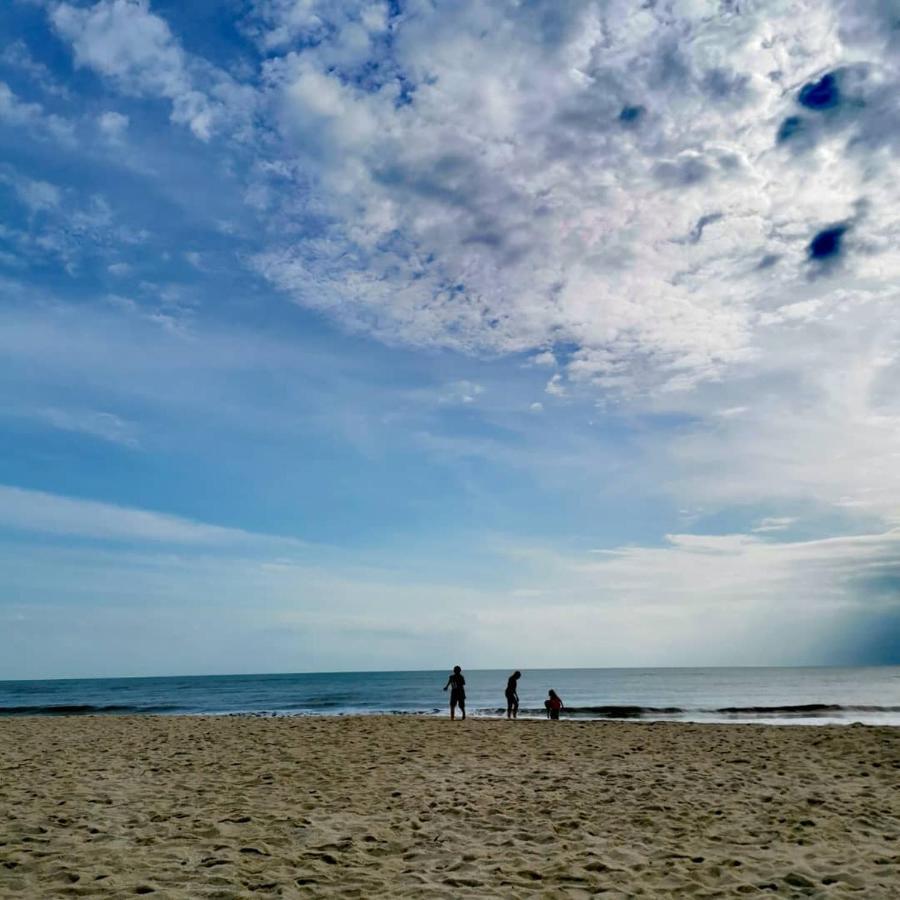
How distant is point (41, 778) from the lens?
10938mm

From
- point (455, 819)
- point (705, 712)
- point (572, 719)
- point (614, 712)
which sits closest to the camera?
point (455, 819)

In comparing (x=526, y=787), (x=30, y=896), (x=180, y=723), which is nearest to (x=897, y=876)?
(x=526, y=787)

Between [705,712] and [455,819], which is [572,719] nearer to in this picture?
[705,712]

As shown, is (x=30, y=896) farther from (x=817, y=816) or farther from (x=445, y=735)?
(x=445, y=735)

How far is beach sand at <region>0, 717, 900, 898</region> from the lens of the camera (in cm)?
595

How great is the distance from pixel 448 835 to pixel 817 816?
4357 mm

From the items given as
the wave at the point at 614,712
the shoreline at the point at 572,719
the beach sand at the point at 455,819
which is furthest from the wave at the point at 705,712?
the beach sand at the point at 455,819

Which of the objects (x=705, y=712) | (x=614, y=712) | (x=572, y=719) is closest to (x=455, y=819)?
(x=572, y=719)

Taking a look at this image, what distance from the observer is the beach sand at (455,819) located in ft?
19.5

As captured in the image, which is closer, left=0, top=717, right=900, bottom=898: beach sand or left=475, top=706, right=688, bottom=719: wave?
left=0, top=717, right=900, bottom=898: beach sand

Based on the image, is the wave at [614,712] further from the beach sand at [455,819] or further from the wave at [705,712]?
the beach sand at [455,819]

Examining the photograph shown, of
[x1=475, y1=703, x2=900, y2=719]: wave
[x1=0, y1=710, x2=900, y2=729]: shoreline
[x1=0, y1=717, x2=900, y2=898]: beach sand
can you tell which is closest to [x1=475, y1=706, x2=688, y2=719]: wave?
[x1=475, y1=703, x2=900, y2=719]: wave

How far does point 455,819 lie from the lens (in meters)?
8.18

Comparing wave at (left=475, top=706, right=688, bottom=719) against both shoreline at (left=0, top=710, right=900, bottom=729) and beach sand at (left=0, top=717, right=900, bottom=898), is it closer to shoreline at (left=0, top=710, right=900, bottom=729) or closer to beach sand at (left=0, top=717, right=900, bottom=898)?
shoreline at (left=0, top=710, right=900, bottom=729)
